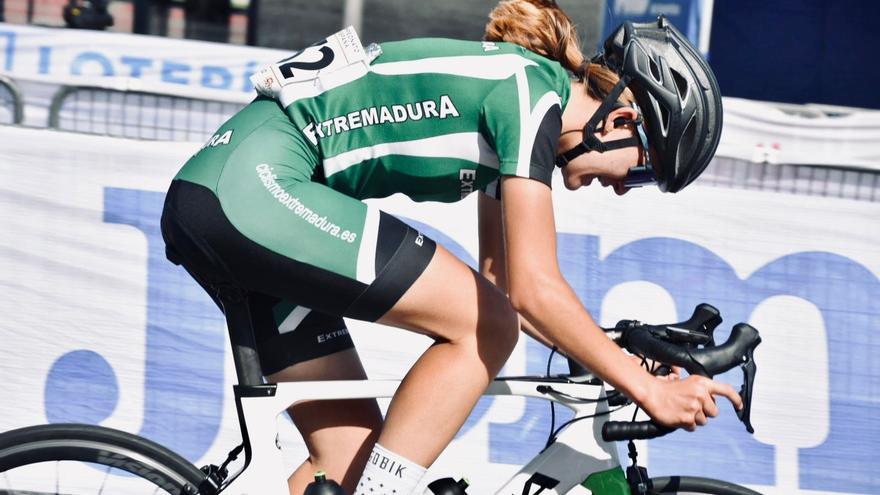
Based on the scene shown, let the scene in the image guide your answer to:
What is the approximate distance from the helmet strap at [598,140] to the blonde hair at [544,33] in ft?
0.42

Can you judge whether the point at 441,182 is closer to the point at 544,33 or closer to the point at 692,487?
the point at 544,33

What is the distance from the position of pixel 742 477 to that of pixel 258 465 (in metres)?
2.35

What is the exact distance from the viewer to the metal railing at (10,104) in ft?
18.2

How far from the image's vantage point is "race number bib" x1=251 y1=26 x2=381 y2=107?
8.86ft

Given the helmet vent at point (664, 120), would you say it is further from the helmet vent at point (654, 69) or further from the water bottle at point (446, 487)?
the water bottle at point (446, 487)

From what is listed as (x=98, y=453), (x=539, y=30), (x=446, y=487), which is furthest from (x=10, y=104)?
(x=446, y=487)

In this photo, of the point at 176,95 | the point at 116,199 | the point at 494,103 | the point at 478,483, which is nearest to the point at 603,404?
the point at 494,103

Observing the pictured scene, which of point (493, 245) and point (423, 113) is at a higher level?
point (423, 113)

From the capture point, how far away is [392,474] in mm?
2562

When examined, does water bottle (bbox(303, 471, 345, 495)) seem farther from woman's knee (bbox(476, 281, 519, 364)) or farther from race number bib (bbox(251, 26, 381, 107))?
race number bib (bbox(251, 26, 381, 107))

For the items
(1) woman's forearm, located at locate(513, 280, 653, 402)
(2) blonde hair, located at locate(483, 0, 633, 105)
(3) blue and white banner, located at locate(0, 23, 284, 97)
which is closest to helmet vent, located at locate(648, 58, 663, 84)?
(2) blonde hair, located at locate(483, 0, 633, 105)

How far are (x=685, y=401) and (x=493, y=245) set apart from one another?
88 centimetres

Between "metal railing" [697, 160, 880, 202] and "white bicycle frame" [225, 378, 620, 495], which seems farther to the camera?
"metal railing" [697, 160, 880, 202]

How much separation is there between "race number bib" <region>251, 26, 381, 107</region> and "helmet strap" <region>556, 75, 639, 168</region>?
526mm
